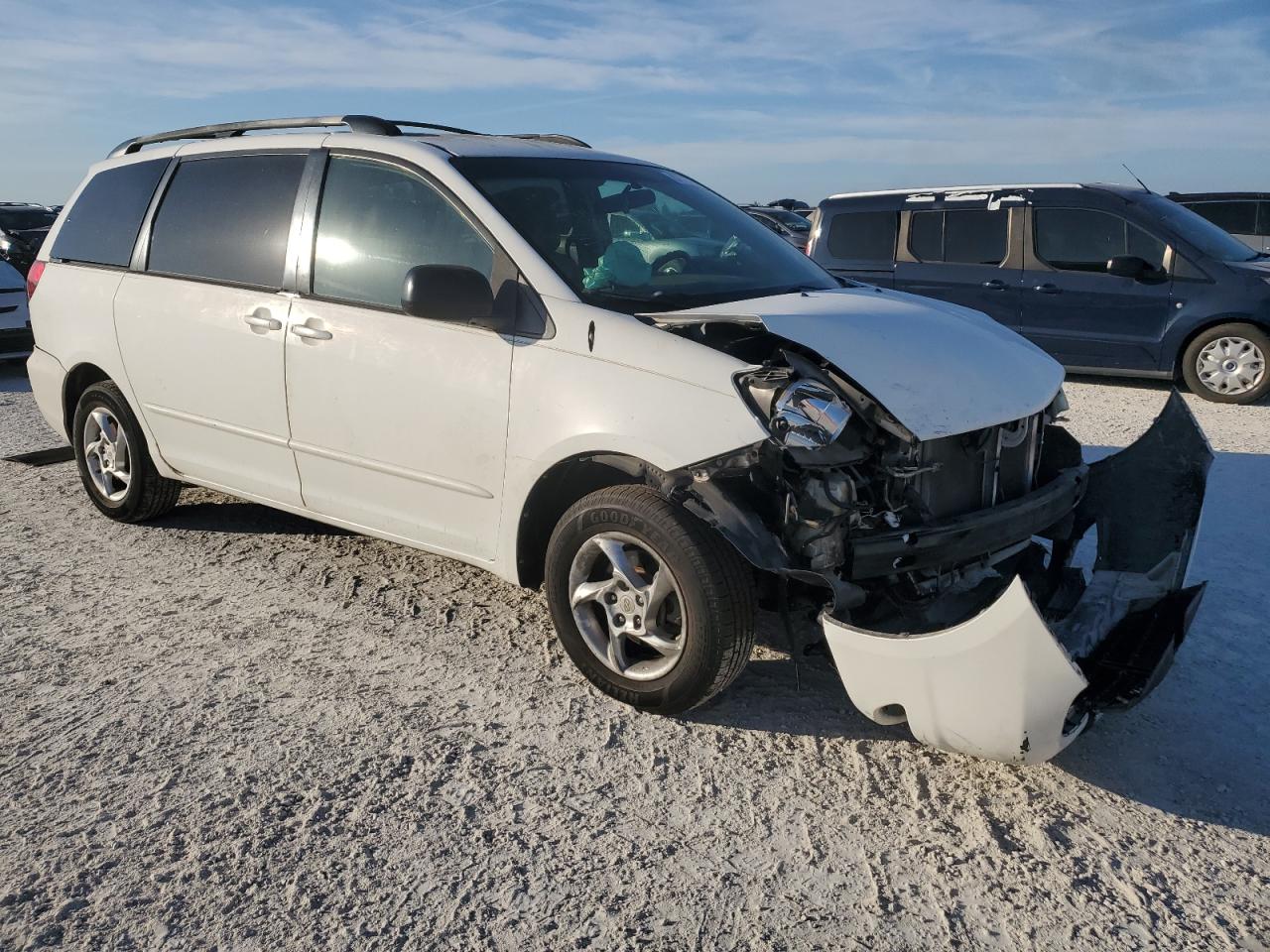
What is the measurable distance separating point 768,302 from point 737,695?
1364 mm

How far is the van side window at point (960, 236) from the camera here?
399 inches

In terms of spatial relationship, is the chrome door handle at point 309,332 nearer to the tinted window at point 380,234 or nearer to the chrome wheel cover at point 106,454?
the tinted window at point 380,234

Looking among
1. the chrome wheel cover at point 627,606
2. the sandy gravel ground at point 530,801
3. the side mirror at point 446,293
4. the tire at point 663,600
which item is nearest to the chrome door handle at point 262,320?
the side mirror at point 446,293

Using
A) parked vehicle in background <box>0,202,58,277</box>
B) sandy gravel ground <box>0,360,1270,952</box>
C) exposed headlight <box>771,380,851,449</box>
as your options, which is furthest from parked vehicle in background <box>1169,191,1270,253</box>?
parked vehicle in background <box>0,202,58,277</box>

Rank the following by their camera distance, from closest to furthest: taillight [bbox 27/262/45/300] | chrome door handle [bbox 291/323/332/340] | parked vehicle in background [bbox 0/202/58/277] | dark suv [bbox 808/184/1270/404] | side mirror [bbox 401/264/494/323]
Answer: side mirror [bbox 401/264/494/323]
chrome door handle [bbox 291/323/332/340]
taillight [bbox 27/262/45/300]
dark suv [bbox 808/184/1270/404]
parked vehicle in background [bbox 0/202/58/277]

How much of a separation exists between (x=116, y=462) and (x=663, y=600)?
11.3ft

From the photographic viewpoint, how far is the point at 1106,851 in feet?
9.45

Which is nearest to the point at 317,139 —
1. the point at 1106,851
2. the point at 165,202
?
the point at 165,202

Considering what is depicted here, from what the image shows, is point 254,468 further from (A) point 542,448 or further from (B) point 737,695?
(B) point 737,695

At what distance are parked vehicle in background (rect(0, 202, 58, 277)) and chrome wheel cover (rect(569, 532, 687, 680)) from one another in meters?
16.6

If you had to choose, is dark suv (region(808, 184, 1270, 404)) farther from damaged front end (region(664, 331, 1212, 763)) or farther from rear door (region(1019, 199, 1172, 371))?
damaged front end (region(664, 331, 1212, 763))

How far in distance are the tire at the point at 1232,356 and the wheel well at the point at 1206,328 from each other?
0.02 metres

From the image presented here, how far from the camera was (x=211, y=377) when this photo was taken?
4.77m

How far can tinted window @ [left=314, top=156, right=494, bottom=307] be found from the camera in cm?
403
